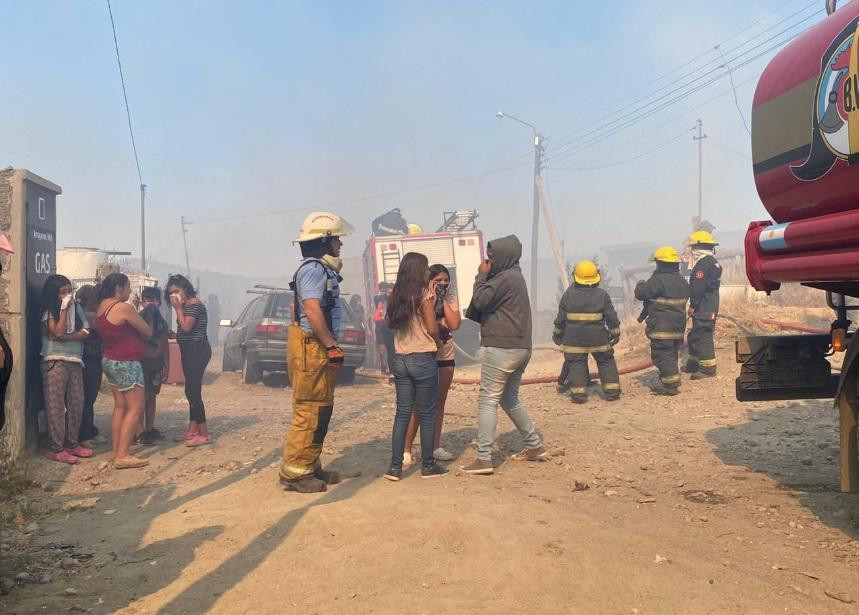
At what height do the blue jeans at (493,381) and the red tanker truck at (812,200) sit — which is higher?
the red tanker truck at (812,200)

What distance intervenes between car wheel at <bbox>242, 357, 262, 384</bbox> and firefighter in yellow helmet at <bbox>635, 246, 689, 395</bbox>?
652cm

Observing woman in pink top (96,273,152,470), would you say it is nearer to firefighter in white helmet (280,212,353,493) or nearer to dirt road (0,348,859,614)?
dirt road (0,348,859,614)

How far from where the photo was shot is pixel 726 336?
11664 mm

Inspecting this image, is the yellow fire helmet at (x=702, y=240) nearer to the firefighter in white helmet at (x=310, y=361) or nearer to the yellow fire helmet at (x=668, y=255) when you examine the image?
the yellow fire helmet at (x=668, y=255)

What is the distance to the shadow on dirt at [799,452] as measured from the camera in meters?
4.49

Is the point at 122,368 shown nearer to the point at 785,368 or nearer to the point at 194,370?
the point at 194,370

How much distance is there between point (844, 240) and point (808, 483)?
7.69 ft

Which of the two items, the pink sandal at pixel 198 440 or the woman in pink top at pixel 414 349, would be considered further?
the pink sandal at pixel 198 440

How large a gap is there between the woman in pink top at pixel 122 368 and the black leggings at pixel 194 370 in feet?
2.63

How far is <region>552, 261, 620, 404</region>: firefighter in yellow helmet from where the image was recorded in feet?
28.8

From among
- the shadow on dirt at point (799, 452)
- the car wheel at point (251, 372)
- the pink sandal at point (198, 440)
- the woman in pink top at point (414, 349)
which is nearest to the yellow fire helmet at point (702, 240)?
the shadow on dirt at point (799, 452)

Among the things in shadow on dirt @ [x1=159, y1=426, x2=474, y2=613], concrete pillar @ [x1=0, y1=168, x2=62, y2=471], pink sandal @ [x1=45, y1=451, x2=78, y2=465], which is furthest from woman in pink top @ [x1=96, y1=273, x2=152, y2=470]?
shadow on dirt @ [x1=159, y1=426, x2=474, y2=613]

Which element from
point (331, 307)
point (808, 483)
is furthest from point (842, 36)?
point (331, 307)

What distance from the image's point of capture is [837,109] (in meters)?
3.48
